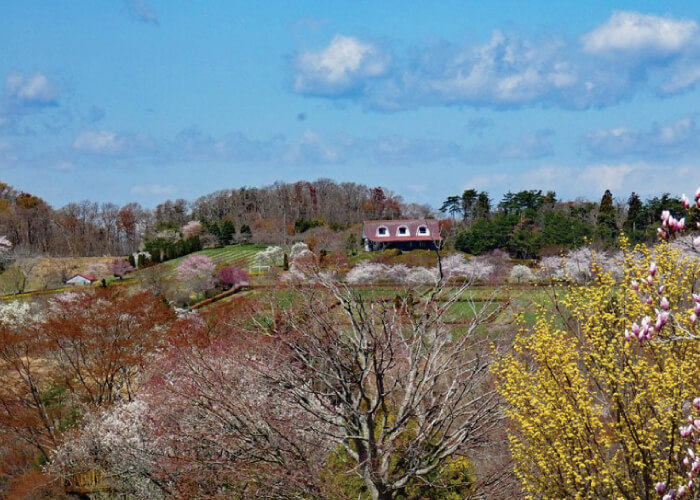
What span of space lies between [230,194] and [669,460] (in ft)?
247

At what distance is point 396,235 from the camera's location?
59.4 metres

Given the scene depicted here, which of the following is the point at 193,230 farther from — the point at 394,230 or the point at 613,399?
the point at 613,399

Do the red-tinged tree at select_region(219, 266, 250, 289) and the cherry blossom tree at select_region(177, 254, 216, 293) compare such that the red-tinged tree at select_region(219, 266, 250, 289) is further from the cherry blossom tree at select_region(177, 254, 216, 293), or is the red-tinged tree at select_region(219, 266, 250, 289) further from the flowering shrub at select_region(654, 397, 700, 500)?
the flowering shrub at select_region(654, 397, 700, 500)

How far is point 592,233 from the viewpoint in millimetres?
43562

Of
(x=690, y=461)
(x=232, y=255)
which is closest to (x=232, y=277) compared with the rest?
(x=232, y=255)

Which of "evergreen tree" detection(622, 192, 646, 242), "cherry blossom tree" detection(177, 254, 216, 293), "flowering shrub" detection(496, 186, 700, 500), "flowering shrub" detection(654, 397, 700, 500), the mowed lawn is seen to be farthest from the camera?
the mowed lawn

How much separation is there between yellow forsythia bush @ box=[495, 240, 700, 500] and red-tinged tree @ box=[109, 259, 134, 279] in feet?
158

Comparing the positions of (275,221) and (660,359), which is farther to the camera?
(275,221)

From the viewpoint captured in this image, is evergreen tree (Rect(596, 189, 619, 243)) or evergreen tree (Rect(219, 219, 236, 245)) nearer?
evergreen tree (Rect(596, 189, 619, 243))

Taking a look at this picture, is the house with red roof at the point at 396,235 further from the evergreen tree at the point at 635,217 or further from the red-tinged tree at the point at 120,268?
the red-tinged tree at the point at 120,268

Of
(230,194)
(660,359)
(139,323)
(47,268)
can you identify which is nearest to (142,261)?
(47,268)

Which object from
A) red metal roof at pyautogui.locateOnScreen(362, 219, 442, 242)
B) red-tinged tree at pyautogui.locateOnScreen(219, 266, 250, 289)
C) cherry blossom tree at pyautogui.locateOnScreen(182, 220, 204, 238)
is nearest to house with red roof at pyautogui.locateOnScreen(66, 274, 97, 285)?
red-tinged tree at pyautogui.locateOnScreen(219, 266, 250, 289)

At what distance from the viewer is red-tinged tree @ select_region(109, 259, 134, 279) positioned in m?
53.2

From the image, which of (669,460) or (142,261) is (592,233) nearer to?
(142,261)
